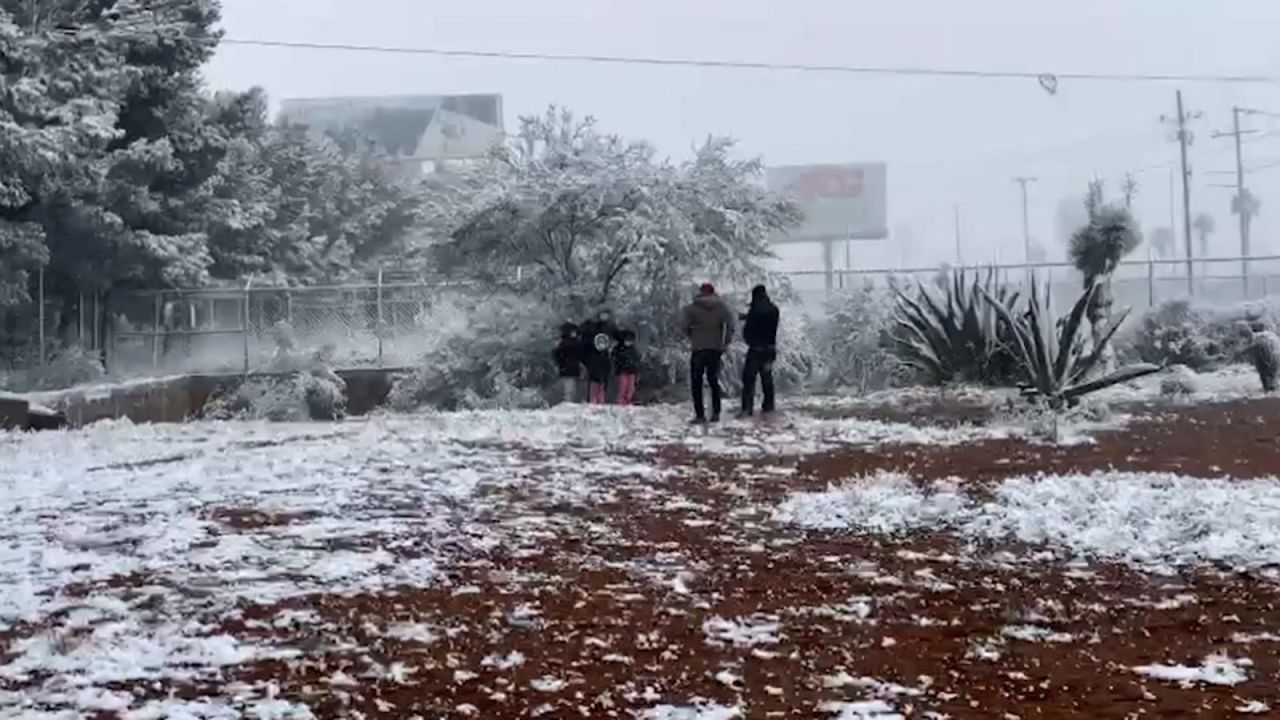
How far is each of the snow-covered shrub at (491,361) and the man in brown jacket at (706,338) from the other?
16.6 feet

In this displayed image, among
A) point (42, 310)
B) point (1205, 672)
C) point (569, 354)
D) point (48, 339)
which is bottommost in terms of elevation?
point (1205, 672)

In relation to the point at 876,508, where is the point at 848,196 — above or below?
above

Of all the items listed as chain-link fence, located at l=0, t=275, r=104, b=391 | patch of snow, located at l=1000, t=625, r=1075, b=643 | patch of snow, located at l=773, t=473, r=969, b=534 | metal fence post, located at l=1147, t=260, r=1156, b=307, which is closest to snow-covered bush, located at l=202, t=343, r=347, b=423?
chain-link fence, located at l=0, t=275, r=104, b=391

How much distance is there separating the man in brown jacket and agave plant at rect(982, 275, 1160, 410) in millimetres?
3079

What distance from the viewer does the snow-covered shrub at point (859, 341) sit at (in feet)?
70.8

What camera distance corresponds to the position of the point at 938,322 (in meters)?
18.9

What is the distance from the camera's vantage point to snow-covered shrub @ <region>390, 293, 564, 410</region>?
19750mm

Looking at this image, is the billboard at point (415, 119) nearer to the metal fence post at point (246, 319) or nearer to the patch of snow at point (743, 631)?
the metal fence post at point (246, 319)

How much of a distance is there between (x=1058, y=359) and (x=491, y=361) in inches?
346

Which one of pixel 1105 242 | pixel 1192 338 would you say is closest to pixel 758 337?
pixel 1105 242

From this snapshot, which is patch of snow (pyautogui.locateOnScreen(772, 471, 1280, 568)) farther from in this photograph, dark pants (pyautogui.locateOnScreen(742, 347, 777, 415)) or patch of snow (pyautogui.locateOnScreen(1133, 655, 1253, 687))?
dark pants (pyautogui.locateOnScreen(742, 347, 777, 415))

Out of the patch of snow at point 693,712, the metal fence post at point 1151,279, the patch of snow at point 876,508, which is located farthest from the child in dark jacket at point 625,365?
the metal fence post at point 1151,279

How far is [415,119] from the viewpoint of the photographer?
301 ft

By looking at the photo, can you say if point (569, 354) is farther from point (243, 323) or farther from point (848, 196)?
point (848, 196)
